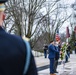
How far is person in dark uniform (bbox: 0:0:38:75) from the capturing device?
2133 millimetres

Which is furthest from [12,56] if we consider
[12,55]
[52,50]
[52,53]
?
[52,53]

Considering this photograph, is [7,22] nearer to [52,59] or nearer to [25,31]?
[25,31]

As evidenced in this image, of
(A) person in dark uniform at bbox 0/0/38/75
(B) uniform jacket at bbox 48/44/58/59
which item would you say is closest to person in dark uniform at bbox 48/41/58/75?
(B) uniform jacket at bbox 48/44/58/59

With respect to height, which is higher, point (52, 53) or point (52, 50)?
point (52, 50)

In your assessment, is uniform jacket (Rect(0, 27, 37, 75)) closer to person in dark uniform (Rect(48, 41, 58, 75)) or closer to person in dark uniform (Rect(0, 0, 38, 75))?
person in dark uniform (Rect(0, 0, 38, 75))

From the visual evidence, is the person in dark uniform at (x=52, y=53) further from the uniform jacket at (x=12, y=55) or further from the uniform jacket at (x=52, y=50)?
the uniform jacket at (x=12, y=55)

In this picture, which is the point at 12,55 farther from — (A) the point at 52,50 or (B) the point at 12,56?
(A) the point at 52,50

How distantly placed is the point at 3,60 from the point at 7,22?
31.0 m

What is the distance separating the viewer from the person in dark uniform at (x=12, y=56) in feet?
7.00

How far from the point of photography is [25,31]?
34.9 m

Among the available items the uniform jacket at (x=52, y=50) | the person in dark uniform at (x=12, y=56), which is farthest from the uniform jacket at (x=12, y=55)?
the uniform jacket at (x=52, y=50)

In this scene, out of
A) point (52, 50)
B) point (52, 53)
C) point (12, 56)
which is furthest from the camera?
point (52, 53)

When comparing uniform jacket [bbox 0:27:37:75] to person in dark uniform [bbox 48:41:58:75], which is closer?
uniform jacket [bbox 0:27:37:75]

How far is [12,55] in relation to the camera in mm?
2148
